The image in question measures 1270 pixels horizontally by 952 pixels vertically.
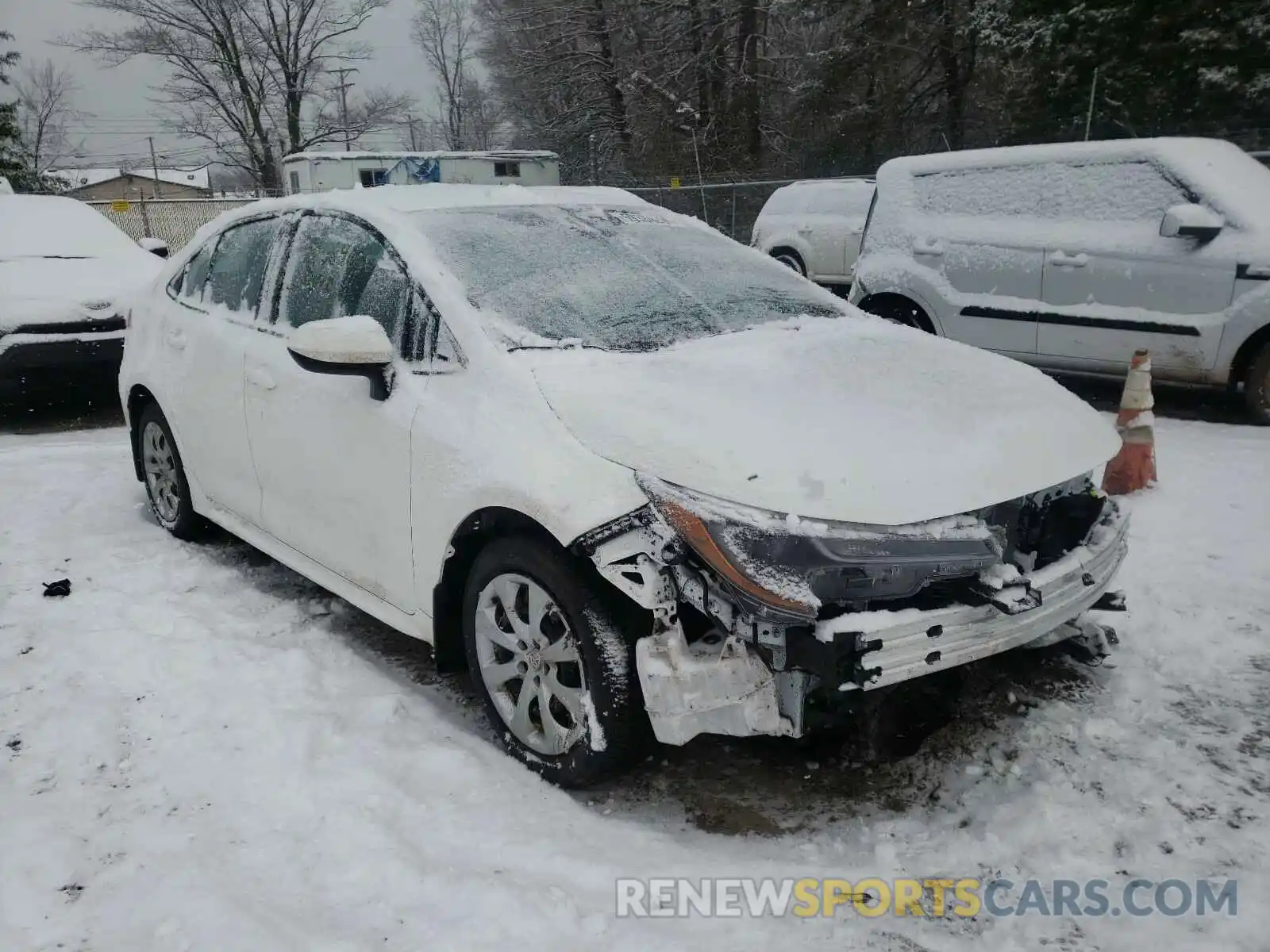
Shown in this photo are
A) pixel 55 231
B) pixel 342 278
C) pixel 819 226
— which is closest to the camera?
pixel 342 278

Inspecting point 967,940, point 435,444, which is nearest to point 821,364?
point 435,444

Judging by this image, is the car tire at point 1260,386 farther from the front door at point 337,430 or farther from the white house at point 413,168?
the white house at point 413,168

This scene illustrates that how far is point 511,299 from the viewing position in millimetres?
3064

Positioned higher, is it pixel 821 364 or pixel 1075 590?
pixel 821 364

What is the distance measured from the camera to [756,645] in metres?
2.31

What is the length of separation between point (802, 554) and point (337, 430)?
1781 mm

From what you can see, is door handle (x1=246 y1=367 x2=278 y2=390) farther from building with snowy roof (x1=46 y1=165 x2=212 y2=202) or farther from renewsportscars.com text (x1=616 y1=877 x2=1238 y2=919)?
building with snowy roof (x1=46 y1=165 x2=212 y2=202)

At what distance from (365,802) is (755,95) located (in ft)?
85.5

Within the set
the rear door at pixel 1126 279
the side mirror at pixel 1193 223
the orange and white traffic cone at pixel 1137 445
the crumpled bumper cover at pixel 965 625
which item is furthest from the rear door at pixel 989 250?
the crumpled bumper cover at pixel 965 625

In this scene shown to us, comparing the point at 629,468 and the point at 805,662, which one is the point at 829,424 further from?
the point at 805,662

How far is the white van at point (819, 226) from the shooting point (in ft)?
43.9

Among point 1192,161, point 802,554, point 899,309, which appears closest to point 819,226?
point 899,309

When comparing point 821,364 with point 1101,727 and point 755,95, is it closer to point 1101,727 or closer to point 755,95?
point 1101,727

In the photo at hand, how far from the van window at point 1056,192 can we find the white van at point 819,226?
5.42 m
